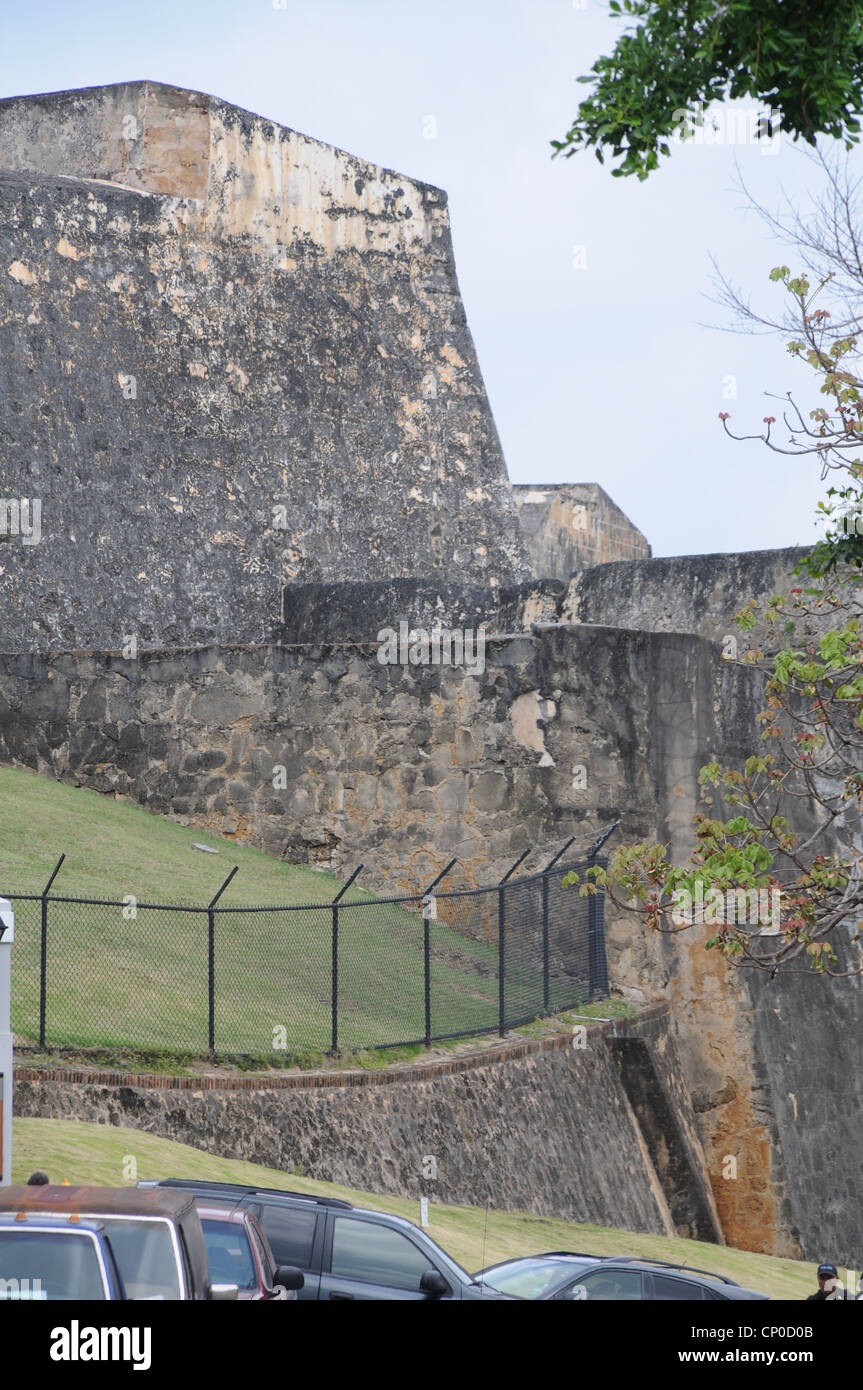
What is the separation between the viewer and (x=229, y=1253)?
9102 mm

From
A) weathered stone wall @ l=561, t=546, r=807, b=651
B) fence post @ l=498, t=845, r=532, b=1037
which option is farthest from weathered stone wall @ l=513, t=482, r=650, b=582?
fence post @ l=498, t=845, r=532, b=1037

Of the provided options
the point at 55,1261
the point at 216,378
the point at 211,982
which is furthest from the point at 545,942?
the point at 216,378

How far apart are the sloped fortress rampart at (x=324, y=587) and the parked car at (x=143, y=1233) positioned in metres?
5.41

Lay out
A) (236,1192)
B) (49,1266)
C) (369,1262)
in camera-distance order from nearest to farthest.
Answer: (49,1266) < (369,1262) < (236,1192)

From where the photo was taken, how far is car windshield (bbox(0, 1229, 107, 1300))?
24.5 ft

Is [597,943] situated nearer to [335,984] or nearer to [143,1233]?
[335,984]

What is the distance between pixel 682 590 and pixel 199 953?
28.6 feet

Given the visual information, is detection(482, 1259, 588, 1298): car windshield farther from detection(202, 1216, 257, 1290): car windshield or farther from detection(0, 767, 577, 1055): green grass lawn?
detection(0, 767, 577, 1055): green grass lawn

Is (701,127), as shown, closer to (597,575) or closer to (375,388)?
(597,575)

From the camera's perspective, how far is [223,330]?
25.1 meters

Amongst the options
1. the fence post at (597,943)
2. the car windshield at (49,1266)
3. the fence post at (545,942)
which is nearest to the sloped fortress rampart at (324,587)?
the fence post at (597,943)

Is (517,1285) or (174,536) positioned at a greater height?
(174,536)
